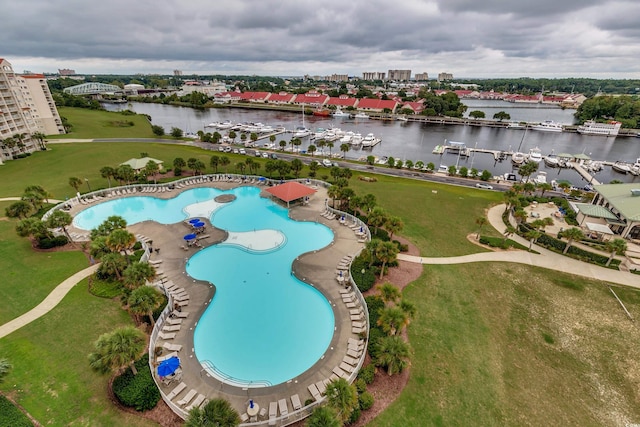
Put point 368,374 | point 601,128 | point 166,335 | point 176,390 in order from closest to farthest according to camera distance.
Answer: point 176,390 < point 368,374 < point 166,335 < point 601,128

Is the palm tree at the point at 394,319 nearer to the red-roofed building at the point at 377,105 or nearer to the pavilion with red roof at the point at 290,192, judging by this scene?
the pavilion with red roof at the point at 290,192

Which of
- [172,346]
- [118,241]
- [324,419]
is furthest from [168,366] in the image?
[118,241]

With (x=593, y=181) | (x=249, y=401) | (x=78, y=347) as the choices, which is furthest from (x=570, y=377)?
(x=593, y=181)

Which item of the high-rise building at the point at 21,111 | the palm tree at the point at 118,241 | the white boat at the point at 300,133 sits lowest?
the white boat at the point at 300,133

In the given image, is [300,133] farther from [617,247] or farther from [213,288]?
[617,247]

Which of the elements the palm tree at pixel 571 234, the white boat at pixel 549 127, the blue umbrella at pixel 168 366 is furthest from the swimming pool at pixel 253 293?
the white boat at pixel 549 127

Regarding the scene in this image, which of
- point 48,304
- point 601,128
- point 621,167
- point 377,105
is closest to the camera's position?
point 48,304

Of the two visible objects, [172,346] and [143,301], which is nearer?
[143,301]
